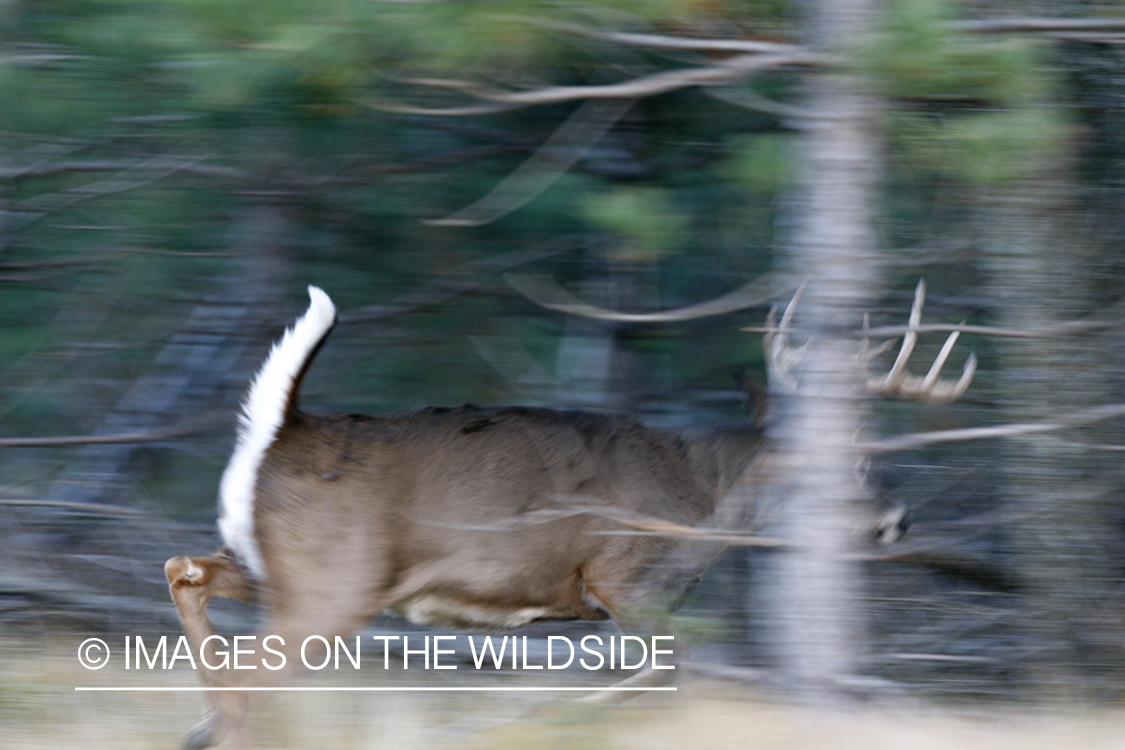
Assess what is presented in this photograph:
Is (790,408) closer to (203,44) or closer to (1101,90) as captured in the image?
(1101,90)

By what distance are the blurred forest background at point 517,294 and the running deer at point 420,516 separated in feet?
2.59

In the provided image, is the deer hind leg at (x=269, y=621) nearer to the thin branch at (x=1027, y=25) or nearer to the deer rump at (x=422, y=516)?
the deer rump at (x=422, y=516)

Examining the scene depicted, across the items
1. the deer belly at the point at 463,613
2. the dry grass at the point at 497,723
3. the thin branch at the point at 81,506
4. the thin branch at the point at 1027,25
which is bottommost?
the dry grass at the point at 497,723

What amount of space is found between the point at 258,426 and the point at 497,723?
1275 mm

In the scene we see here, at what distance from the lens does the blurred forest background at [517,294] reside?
4668 mm

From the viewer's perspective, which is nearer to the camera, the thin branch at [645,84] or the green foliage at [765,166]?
the thin branch at [645,84]

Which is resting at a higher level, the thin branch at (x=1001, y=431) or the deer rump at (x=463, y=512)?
the thin branch at (x=1001, y=431)

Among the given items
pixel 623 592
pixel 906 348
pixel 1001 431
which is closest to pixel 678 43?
pixel 1001 431

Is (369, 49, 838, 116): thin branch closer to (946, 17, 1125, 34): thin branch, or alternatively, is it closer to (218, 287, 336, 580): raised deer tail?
(946, 17, 1125, 34): thin branch

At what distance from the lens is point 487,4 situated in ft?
9.64
